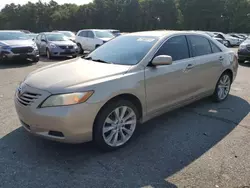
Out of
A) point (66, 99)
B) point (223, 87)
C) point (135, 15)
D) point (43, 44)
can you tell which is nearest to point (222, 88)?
point (223, 87)

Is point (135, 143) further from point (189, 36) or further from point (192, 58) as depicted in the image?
point (189, 36)

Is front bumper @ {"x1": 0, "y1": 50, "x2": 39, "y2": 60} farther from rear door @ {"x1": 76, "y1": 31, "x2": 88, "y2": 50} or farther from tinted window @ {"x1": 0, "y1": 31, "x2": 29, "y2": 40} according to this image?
rear door @ {"x1": 76, "y1": 31, "x2": 88, "y2": 50}

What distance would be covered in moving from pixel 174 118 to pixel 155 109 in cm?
89

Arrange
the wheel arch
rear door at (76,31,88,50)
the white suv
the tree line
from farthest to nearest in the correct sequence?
the tree line < rear door at (76,31,88,50) < the white suv < the wheel arch

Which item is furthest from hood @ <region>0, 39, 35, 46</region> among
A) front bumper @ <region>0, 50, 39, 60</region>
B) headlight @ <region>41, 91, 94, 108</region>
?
headlight @ <region>41, 91, 94, 108</region>

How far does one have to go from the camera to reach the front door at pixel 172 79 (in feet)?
12.1

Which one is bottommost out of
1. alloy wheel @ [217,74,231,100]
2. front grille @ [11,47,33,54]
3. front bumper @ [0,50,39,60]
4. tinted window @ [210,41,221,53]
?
alloy wheel @ [217,74,231,100]

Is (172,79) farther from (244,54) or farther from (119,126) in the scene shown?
(244,54)

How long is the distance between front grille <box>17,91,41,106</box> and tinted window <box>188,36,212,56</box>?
2.90m

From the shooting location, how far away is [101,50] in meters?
4.48

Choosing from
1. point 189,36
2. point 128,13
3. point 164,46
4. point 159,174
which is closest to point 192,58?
point 189,36

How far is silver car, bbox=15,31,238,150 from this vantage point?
2.99m

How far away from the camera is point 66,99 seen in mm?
2959

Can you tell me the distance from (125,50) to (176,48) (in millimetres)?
893
